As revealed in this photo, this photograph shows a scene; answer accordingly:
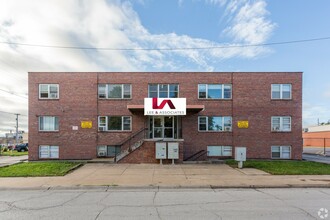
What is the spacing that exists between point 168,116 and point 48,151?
33.5 feet

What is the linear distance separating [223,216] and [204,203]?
1379 millimetres

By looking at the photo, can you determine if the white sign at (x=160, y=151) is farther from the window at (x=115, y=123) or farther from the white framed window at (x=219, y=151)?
the white framed window at (x=219, y=151)

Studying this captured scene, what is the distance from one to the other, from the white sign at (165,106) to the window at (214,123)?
227 centimetres

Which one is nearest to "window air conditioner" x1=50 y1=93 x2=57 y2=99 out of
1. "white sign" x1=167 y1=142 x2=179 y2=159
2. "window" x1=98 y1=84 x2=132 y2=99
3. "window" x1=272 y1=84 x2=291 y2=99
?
"window" x1=98 y1=84 x2=132 y2=99

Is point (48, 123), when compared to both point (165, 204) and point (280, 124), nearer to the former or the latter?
point (165, 204)

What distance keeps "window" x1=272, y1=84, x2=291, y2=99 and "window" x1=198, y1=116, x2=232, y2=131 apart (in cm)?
437

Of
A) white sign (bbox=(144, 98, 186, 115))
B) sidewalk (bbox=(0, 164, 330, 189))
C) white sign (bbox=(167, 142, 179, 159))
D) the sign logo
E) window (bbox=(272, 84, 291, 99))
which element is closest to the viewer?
sidewalk (bbox=(0, 164, 330, 189))

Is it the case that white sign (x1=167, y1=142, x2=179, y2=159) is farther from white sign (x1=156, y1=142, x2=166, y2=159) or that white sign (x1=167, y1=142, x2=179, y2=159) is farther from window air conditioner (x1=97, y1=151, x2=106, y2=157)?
window air conditioner (x1=97, y1=151, x2=106, y2=157)

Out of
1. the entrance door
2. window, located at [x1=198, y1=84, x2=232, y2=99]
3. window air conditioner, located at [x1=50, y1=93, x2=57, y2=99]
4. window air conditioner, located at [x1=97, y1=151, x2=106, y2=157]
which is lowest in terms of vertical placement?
window air conditioner, located at [x1=97, y1=151, x2=106, y2=157]

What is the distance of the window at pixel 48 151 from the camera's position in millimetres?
20984

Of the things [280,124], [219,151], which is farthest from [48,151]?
[280,124]

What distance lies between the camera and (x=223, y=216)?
20.7 feet

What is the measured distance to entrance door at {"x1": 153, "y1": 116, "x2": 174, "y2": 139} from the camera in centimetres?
2094

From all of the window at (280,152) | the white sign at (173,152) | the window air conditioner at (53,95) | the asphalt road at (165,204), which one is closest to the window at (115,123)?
the window air conditioner at (53,95)
